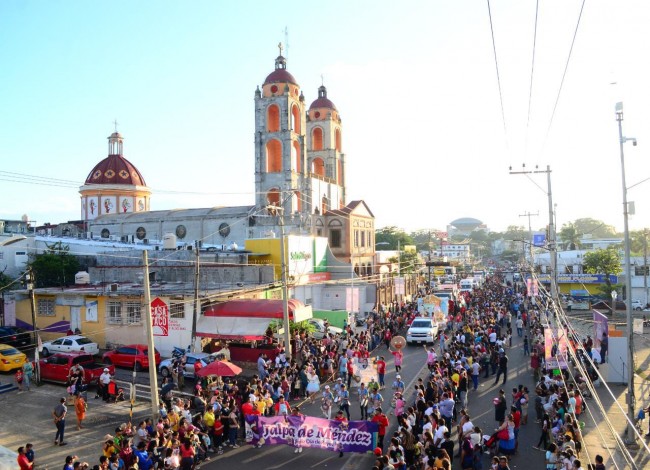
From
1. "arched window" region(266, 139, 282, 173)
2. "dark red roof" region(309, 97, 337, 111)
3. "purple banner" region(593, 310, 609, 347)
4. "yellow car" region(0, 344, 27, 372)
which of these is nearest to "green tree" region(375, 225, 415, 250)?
"dark red roof" region(309, 97, 337, 111)

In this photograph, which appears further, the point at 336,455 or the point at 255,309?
the point at 255,309

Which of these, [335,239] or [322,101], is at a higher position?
[322,101]

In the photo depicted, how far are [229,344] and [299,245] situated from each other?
52.0ft

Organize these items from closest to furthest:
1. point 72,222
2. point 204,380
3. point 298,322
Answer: point 204,380, point 298,322, point 72,222

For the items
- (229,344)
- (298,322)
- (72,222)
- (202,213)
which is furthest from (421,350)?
(72,222)

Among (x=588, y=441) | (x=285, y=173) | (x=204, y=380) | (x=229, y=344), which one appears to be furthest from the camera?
(x=285, y=173)

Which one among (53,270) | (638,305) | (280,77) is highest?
(280,77)

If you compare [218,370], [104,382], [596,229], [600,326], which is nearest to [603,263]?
[600,326]

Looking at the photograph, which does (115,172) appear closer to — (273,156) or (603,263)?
(273,156)

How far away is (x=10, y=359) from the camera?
23031 mm

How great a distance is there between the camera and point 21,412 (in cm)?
1803

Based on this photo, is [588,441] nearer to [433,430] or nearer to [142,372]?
[433,430]

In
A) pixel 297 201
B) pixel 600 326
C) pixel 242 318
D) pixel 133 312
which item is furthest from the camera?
pixel 297 201

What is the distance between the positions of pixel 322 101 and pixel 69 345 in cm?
4601
